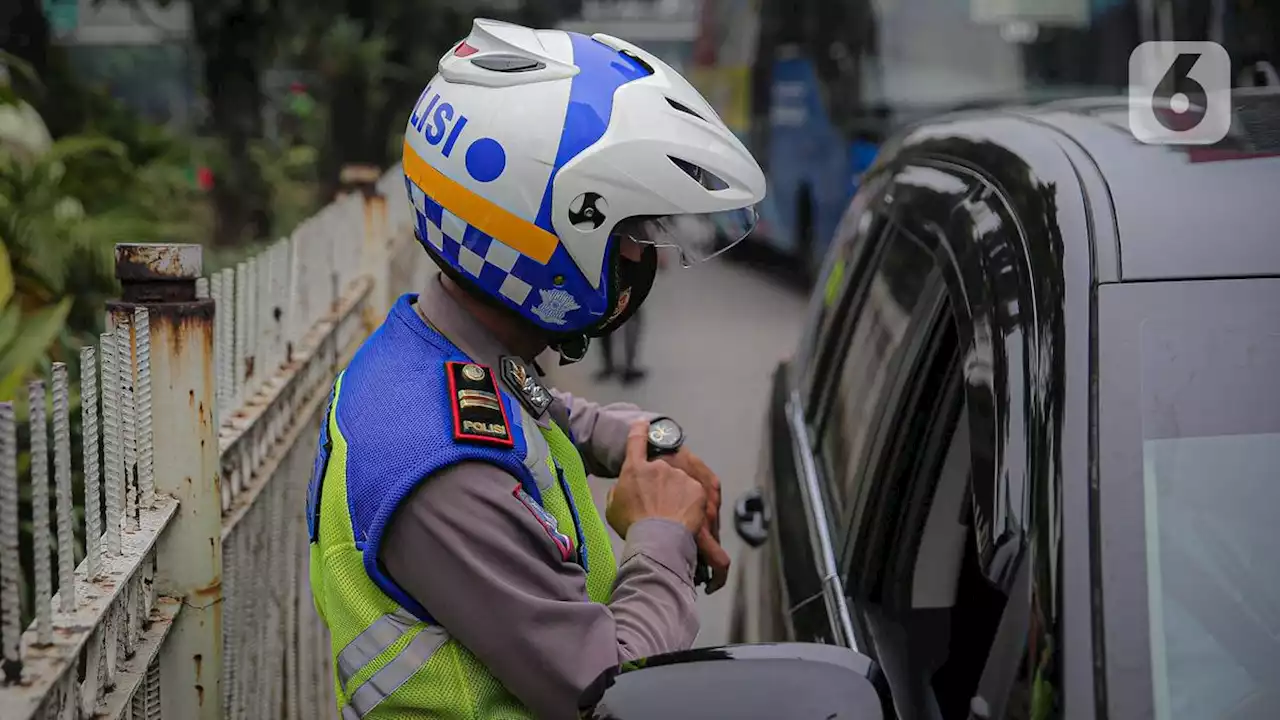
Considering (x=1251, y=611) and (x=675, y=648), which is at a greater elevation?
(x=1251, y=611)

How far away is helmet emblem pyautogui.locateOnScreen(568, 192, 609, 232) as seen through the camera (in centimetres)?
200

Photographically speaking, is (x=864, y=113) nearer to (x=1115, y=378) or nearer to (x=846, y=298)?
(x=846, y=298)

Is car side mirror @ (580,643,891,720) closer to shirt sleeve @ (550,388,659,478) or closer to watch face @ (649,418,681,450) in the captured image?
watch face @ (649,418,681,450)

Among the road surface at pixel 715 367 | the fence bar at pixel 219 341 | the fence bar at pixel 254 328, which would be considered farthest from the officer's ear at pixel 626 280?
the road surface at pixel 715 367

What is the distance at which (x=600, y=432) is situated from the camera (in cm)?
250

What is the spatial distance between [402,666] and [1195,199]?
1.22 meters

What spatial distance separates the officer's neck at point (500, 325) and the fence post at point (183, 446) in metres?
0.60

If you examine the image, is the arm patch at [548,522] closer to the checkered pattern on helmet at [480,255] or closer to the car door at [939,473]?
the checkered pattern on helmet at [480,255]

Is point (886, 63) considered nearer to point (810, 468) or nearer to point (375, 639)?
point (810, 468)

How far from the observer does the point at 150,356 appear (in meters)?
2.45

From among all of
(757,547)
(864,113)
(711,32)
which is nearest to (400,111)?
(711,32)

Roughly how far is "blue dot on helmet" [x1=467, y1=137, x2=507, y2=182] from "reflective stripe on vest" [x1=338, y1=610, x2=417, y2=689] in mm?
616

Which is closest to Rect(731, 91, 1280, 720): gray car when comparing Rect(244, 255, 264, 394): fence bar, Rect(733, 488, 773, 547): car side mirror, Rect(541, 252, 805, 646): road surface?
Rect(733, 488, 773, 547): car side mirror

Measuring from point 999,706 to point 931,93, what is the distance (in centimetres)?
1151
